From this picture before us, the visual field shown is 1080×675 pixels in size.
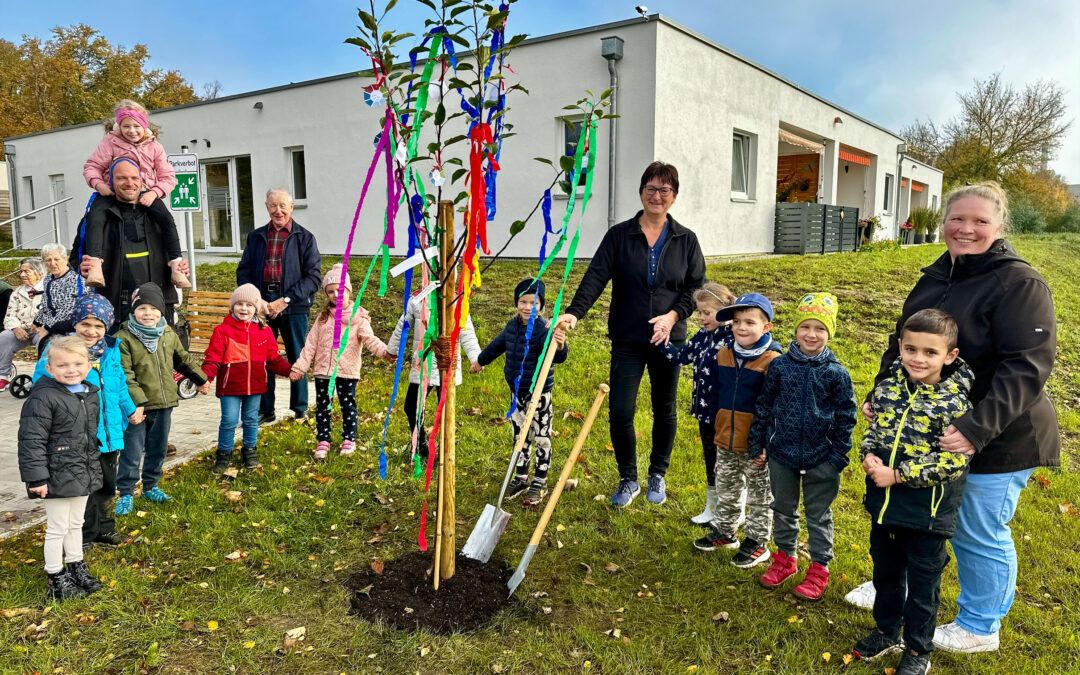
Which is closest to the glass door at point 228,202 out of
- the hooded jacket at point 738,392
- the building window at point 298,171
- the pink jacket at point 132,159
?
the building window at point 298,171

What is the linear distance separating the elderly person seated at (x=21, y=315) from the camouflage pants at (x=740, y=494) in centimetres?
667

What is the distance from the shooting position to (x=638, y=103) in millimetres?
11656

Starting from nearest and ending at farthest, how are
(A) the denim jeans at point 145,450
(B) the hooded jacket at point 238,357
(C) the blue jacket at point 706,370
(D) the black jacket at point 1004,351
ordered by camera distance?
(D) the black jacket at point 1004,351
(C) the blue jacket at point 706,370
(A) the denim jeans at point 145,450
(B) the hooded jacket at point 238,357

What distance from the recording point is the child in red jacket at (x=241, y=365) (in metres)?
4.75

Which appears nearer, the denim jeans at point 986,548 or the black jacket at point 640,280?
the denim jeans at point 986,548

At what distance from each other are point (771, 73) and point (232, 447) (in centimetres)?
1436

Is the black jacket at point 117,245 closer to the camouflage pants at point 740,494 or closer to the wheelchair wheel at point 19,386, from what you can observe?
the wheelchair wheel at point 19,386

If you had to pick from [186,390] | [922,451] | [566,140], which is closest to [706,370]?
[922,451]

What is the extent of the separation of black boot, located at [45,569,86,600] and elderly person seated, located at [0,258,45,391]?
4445 millimetres

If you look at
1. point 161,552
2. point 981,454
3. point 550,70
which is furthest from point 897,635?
point 550,70

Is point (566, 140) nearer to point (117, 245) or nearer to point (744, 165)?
point (744, 165)

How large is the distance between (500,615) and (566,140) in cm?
1080

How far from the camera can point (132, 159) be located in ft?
15.2

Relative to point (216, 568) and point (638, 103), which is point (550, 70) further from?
point (216, 568)
